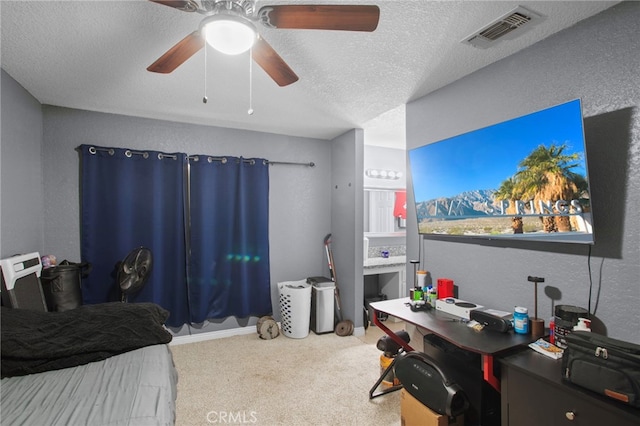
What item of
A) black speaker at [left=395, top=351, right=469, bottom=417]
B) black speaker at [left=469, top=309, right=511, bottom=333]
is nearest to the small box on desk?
black speaker at [left=395, top=351, right=469, bottom=417]

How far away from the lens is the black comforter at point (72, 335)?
1.42m

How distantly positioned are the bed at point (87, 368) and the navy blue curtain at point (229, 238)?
1.49 metres

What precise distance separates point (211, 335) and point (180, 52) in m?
2.95

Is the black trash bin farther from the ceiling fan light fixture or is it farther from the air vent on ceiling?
the air vent on ceiling

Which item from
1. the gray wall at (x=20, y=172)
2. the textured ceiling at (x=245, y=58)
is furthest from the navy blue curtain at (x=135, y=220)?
the textured ceiling at (x=245, y=58)

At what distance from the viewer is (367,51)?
194cm

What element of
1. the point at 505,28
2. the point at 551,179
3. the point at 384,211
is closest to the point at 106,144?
the point at 384,211

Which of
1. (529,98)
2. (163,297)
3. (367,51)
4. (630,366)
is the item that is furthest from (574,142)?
(163,297)

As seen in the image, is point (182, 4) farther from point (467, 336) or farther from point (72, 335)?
point (467, 336)

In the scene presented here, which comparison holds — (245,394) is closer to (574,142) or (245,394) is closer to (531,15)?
(574,142)

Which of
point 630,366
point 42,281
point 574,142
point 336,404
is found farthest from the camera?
point 42,281

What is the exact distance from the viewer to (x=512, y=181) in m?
1.88

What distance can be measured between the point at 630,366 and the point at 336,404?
5.61ft

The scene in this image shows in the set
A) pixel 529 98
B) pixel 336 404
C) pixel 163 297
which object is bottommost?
pixel 336 404
